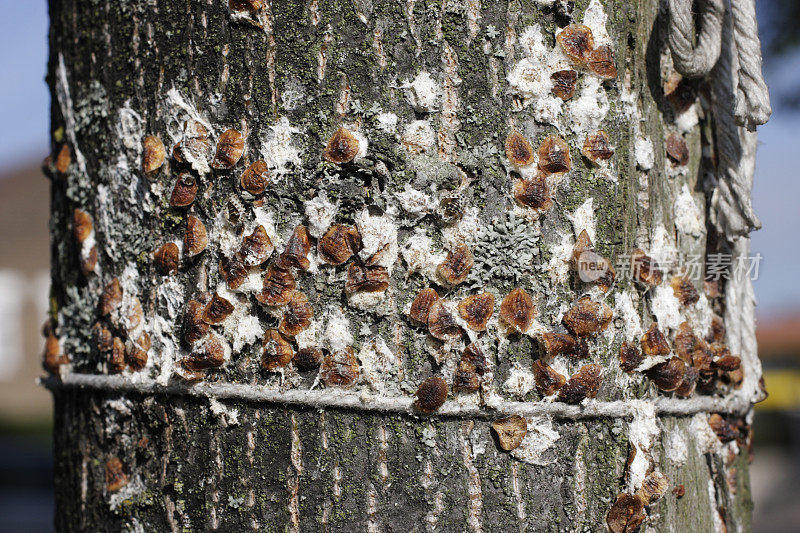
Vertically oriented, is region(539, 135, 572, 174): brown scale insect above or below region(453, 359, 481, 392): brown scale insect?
above

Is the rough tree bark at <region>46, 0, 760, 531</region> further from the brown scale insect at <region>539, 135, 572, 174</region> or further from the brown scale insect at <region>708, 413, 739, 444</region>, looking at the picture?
the brown scale insect at <region>708, 413, 739, 444</region>

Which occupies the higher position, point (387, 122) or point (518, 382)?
point (387, 122)

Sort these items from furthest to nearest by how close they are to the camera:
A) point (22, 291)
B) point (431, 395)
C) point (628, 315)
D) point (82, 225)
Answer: point (22, 291)
point (82, 225)
point (628, 315)
point (431, 395)

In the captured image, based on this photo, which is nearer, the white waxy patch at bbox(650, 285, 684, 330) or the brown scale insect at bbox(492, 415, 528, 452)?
the brown scale insect at bbox(492, 415, 528, 452)

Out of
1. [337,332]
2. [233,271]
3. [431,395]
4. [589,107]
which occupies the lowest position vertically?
[431,395]

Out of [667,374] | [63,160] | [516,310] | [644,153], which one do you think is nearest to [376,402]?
[516,310]

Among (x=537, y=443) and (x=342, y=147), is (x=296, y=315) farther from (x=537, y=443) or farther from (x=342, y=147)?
(x=537, y=443)

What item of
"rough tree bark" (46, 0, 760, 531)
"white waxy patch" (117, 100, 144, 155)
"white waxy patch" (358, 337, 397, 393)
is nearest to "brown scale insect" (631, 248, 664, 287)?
"rough tree bark" (46, 0, 760, 531)
